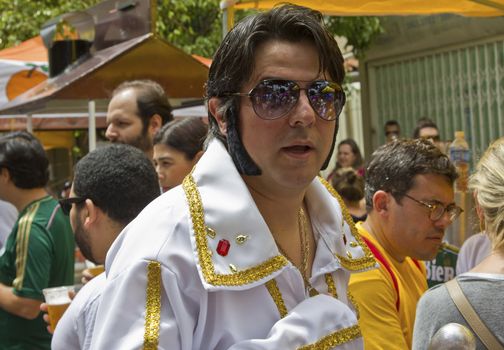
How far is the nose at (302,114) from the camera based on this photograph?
2037mm

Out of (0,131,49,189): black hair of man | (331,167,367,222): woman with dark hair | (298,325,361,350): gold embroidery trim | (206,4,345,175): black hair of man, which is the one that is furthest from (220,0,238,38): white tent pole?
(331,167,367,222): woman with dark hair

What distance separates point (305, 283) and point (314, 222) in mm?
211

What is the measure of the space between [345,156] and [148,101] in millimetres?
4455

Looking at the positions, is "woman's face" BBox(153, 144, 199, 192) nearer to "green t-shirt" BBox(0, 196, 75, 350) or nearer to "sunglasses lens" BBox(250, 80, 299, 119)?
"green t-shirt" BBox(0, 196, 75, 350)

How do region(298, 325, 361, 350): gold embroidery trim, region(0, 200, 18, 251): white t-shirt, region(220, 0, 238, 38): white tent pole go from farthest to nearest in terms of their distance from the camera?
region(0, 200, 18, 251): white t-shirt → region(220, 0, 238, 38): white tent pole → region(298, 325, 361, 350): gold embroidery trim

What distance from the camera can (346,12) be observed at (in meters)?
4.04

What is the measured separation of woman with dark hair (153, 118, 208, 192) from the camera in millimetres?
4383

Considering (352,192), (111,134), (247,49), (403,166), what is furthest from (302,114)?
(352,192)

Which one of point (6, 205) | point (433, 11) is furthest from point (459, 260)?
point (6, 205)

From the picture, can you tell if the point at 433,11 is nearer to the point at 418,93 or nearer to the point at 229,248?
the point at 229,248

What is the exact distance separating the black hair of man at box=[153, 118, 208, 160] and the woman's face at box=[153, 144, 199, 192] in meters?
0.02

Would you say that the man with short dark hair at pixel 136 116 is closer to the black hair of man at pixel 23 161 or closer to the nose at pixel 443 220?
the black hair of man at pixel 23 161

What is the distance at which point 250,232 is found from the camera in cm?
200

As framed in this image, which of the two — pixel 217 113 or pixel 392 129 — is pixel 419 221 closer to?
pixel 217 113
